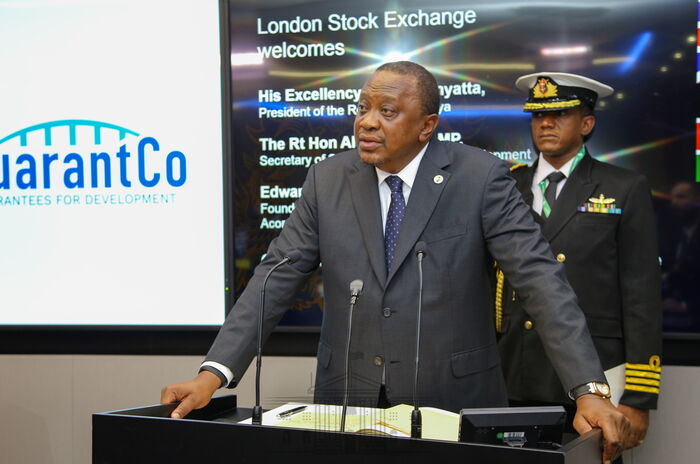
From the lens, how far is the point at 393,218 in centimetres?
236

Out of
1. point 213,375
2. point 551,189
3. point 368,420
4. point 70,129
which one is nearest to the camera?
point 368,420

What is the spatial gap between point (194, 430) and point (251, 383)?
2295 millimetres

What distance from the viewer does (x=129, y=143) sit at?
395cm

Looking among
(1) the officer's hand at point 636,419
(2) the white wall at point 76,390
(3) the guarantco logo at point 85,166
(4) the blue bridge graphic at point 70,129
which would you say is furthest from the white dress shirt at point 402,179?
(4) the blue bridge graphic at point 70,129

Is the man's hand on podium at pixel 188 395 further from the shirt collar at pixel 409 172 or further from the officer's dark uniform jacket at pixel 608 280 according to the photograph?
the officer's dark uniform jacket at pixel 608 280

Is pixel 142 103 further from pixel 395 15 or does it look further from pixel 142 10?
pixel 395 15

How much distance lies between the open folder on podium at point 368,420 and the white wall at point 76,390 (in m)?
1.86

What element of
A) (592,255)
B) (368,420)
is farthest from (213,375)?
(592,255)

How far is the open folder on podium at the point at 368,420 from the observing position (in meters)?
1.76

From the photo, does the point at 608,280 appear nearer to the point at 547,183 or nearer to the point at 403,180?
the point at 547,183

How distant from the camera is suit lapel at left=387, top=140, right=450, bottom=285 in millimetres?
2266

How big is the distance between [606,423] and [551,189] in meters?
1.49

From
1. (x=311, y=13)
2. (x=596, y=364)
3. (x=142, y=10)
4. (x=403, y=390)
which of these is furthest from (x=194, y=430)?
(x=142, y=10)

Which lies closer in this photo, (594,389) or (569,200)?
(594,389)
